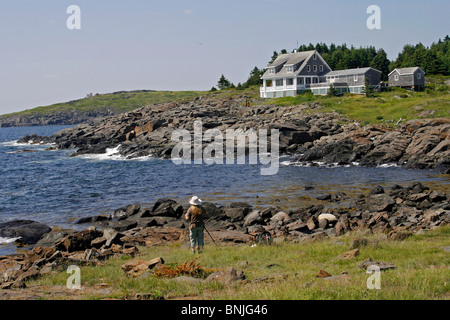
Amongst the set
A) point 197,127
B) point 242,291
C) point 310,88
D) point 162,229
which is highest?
point 310,88

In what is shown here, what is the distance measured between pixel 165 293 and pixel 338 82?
8192cm

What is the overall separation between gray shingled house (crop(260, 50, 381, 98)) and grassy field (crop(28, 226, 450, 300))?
2846 inches

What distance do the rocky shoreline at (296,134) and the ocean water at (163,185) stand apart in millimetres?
3195

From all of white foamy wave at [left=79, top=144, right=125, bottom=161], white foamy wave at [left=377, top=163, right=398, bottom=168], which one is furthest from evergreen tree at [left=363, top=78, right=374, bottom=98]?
white foamy wave at [left=79, top=144, right=125, bottom=161]

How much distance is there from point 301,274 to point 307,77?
86.0 metres

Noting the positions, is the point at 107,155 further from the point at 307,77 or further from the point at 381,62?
the point at 381,62

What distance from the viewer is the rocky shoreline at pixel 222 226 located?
63.6ft

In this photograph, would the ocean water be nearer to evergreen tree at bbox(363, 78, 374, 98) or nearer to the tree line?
evergreen tree at bbox(363, 78, 374, 98)

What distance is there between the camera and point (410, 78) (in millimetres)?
83625

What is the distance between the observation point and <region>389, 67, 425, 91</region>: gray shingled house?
273 feet

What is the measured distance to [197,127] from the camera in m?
71.3

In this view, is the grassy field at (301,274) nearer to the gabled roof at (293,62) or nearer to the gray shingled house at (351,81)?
the gray shingled house at (351,81)
